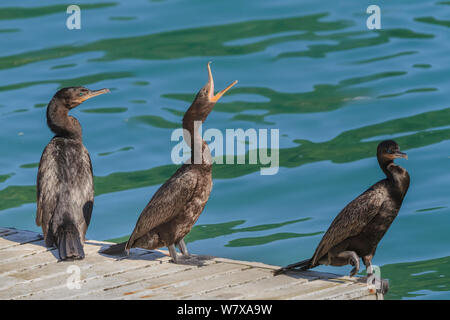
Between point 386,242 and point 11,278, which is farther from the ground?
point 11,278

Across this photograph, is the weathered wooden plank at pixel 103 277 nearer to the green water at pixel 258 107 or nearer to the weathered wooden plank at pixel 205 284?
the weathered wooden plank at pixel 205 284

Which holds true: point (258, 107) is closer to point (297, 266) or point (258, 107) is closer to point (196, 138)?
point (196, 138)

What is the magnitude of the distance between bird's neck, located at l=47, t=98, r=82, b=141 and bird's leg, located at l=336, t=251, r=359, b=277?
237cm

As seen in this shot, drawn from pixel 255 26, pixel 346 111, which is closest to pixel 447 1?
pixel 255 26

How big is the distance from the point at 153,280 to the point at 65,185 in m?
1.25

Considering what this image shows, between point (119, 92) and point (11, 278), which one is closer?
point (11, 278)

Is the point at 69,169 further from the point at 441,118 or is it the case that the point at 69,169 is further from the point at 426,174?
the point at 441,118

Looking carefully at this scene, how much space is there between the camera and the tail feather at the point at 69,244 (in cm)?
665

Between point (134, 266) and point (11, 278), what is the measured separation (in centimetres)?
80

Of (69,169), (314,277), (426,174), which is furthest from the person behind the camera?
(426,174)

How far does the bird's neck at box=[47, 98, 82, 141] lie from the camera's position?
739 cm

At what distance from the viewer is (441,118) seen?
12.0 m

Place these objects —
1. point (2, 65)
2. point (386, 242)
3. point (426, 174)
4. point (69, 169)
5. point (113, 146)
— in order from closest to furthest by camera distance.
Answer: point (69, 169) → point (386, 242) → point (426, 174) → point (113, 146) → point (2, 65)

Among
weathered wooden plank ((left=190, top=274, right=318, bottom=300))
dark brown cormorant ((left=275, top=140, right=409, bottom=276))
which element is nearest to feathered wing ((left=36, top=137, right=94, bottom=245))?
weathered wooden plank ((left=190, top=274, right=318, bottom=300))
